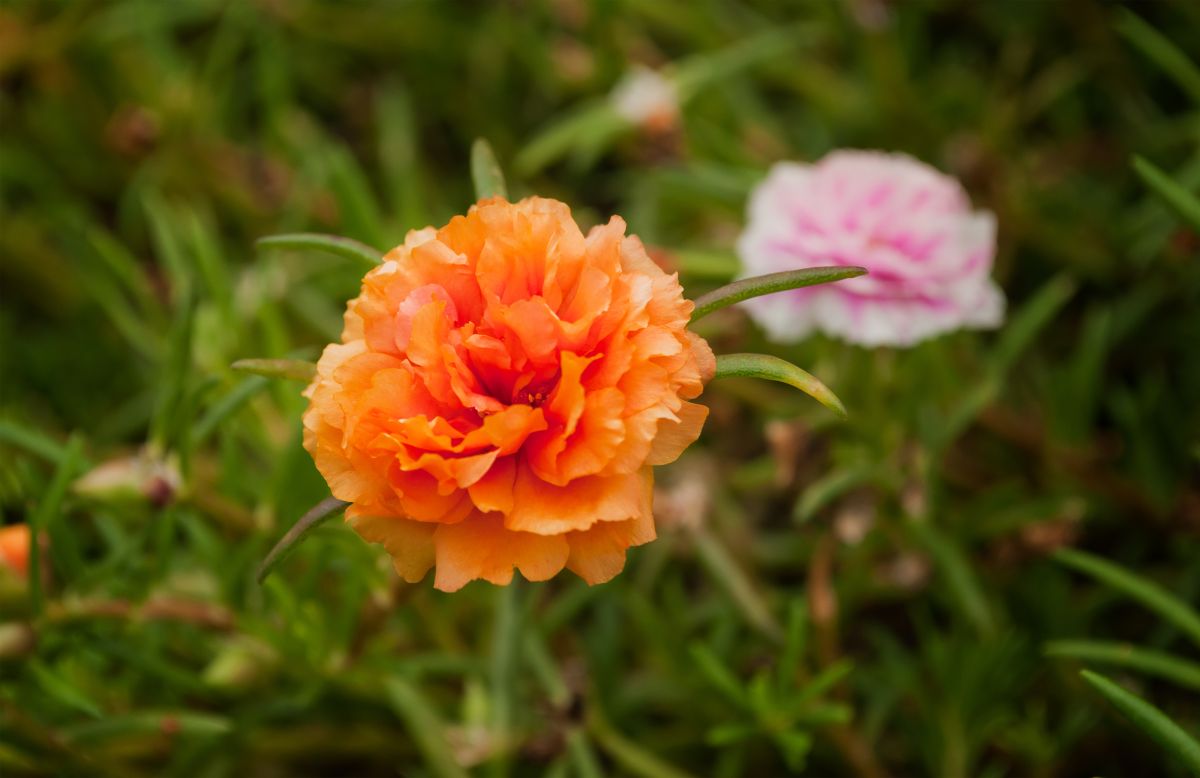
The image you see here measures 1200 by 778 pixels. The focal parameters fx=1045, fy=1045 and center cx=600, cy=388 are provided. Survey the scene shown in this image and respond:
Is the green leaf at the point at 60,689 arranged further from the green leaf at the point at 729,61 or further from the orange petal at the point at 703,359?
the green leaf at the point at 729,61

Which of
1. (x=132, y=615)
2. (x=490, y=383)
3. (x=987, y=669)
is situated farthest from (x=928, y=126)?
(x=132, y=615)

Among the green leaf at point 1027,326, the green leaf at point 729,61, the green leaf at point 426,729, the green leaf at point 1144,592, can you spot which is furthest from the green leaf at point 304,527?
the green leaf at point 729,61

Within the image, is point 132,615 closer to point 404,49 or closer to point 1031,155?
point 404,49

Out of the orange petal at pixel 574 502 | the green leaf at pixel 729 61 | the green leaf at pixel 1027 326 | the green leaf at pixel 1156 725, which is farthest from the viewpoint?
the green leaf at pixel 729 61

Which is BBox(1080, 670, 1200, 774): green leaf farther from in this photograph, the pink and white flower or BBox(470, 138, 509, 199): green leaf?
BBox(470, 138, 509, 199): green leaf

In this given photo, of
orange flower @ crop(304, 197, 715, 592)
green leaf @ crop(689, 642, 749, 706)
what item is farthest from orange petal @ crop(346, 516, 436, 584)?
green leaf @ crop(689, 642, 749, 706)

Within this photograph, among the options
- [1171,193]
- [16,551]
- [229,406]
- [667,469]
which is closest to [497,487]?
[229,406]
